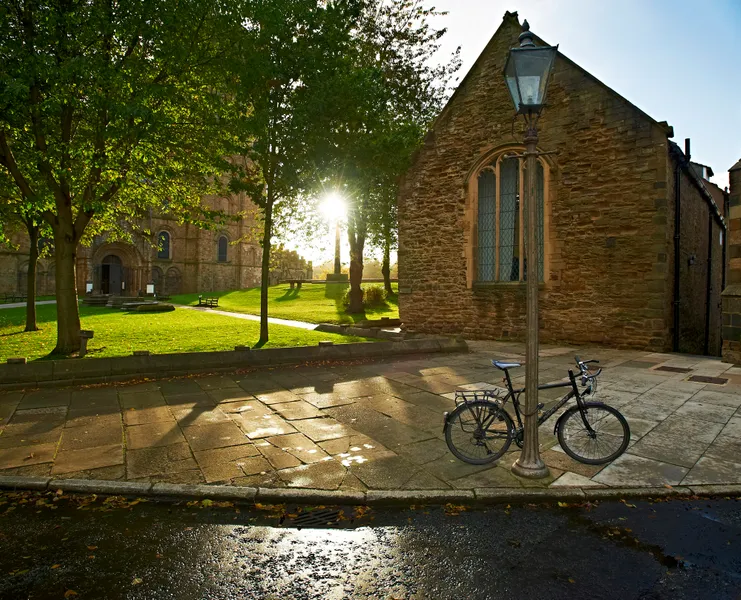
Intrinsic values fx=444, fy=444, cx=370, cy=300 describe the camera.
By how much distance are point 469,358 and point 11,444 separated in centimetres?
897

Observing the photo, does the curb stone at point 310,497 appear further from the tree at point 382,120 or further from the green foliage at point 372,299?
the green foliage at point 372,299

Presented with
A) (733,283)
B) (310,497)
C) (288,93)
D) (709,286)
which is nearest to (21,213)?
(288,93)

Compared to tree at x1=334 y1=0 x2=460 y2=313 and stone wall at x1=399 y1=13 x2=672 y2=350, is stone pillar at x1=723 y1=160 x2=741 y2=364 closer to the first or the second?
stone wall at x1=399 y1=13 x2=672 y2=350

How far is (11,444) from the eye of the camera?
5.18 metres

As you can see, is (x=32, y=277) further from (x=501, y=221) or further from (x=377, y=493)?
(x=377, y=493)

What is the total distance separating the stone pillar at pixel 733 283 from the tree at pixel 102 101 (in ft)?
40.7

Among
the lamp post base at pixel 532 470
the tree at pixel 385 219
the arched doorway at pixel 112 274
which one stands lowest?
the lamp post base at pixel 532 470

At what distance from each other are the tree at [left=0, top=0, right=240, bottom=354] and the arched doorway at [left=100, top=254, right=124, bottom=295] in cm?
3811

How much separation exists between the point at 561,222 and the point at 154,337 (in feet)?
43.1

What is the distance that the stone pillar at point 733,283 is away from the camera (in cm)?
1012

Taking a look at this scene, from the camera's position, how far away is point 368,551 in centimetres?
321

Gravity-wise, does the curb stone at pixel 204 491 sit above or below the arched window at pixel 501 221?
below

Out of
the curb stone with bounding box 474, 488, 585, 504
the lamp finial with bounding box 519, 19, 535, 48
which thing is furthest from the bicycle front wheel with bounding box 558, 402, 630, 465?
the lamp finial with bounding box 519, 19, 535, 48

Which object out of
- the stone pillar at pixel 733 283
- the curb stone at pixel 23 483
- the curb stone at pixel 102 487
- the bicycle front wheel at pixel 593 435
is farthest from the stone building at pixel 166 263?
the bicycle front wheel at pixel 593 435
